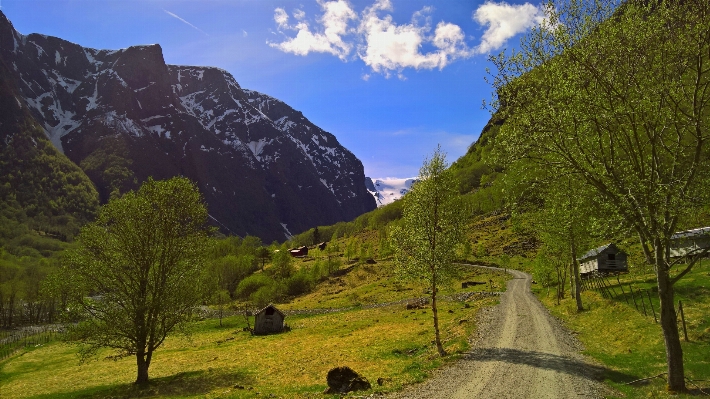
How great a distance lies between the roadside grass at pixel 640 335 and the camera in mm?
18208

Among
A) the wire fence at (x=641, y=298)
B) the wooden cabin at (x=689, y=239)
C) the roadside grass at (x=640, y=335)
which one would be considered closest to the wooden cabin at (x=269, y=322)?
the roadside grass at (x=640, y=335)

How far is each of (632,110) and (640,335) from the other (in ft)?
59.8

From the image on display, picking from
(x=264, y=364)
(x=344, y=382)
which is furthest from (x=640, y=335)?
(x=264, y=364)

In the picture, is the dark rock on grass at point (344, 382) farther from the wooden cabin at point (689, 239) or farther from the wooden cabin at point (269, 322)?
the wooden cabin at point (269, 322)

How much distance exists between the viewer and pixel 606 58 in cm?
1608

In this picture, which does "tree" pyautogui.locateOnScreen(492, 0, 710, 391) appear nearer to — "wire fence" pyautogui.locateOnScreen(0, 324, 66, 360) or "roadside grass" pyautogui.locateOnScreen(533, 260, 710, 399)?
"roadside grass" pyautogui.locateOnScreen(533, 260, 710, 399)

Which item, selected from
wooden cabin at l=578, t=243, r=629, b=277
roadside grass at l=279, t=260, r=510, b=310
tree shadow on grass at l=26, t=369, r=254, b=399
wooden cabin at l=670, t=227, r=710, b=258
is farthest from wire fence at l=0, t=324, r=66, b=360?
wooden cabin at l=578, t=243, r=629, b=277

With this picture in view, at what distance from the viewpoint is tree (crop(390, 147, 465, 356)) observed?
29.5m

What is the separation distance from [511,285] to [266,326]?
48.7 m

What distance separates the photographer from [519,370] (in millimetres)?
21891

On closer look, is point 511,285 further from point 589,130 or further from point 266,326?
point 589,130

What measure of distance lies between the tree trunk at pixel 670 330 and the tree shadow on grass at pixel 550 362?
9.99ft

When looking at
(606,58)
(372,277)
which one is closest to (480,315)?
(606,58)

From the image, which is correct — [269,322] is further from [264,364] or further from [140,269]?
[140,269]
